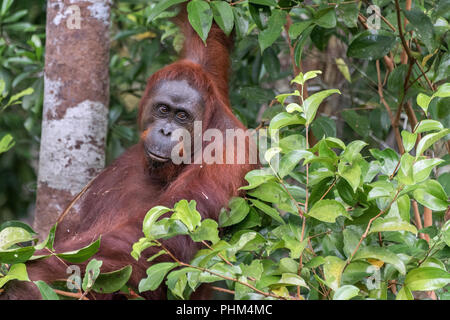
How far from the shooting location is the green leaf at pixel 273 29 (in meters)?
2.77

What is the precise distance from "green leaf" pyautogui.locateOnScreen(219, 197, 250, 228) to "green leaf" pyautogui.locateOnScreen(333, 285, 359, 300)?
0.76 meters

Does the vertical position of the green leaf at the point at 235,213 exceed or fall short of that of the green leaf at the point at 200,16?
it falls short

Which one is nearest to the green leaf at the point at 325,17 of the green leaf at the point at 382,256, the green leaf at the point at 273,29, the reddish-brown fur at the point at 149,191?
the green leaf at the point at 273,29

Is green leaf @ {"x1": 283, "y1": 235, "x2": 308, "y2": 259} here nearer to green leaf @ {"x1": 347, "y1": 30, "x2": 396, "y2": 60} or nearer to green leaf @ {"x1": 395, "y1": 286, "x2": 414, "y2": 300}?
green leaf @ {"x1": 395, "y1": 286, "x2": 414, "y2": 300}

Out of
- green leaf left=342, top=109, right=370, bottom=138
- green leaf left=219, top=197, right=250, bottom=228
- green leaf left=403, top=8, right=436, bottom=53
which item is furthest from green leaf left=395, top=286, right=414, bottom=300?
green leaf left=342, top=109, right=370, bottom=138

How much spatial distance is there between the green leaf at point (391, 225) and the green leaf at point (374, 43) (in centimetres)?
121

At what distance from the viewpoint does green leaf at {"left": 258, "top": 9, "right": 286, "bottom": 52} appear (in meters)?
2.77

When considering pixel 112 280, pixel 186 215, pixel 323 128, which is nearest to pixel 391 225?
pixel 186 215

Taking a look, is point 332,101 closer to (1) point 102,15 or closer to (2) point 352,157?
(1) point 102,15

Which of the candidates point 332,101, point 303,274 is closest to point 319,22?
point 303,274

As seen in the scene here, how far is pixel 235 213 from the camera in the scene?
2.54 metres

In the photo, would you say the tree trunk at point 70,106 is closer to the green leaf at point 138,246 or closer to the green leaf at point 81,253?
the green leaf at point 81,253

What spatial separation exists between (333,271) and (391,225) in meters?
0.23

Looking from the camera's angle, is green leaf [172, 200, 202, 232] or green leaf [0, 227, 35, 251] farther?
green leaf [0, 227, 35, 251]
